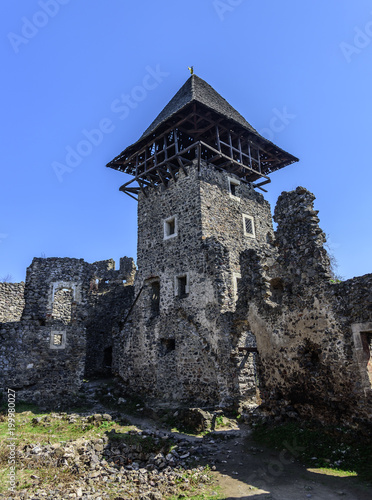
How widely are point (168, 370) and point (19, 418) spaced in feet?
20.4

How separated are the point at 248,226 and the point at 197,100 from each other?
6861 mm

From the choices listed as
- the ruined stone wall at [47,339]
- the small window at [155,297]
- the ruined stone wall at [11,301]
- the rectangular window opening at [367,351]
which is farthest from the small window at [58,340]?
the rectangular window opening at [367,351]

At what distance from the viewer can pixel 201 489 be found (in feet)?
23.6

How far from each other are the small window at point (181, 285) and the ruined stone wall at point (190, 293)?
0.08 metres

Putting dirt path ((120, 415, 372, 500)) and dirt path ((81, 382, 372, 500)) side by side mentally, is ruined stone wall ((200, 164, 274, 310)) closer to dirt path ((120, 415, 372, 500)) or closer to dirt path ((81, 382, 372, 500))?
dirt path ((81, 382, 372, 500))

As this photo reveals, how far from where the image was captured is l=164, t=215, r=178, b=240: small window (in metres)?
17.8

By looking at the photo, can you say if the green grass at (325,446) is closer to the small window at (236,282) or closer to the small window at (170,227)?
the small window at (236,282)

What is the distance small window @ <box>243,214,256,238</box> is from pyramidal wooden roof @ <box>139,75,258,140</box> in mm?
4837

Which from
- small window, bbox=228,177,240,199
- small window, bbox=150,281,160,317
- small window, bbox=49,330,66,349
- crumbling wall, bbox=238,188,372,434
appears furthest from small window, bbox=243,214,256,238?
small window, bbox=49,330,66,349

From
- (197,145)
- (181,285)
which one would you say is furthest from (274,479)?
(197,145)

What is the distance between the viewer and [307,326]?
9539 mm

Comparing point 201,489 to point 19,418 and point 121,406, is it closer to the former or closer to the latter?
point 19,418

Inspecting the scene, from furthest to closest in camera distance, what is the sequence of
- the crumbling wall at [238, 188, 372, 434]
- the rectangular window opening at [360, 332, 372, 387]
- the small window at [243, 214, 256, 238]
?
the small window at [243, 214, 256, 238], the crumbling wall at [238, 188, 372, 434], the rectangular window opening at [360, 332, 372, 387]

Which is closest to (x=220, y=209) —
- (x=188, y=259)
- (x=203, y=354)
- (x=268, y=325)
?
(x=188, y=259)
